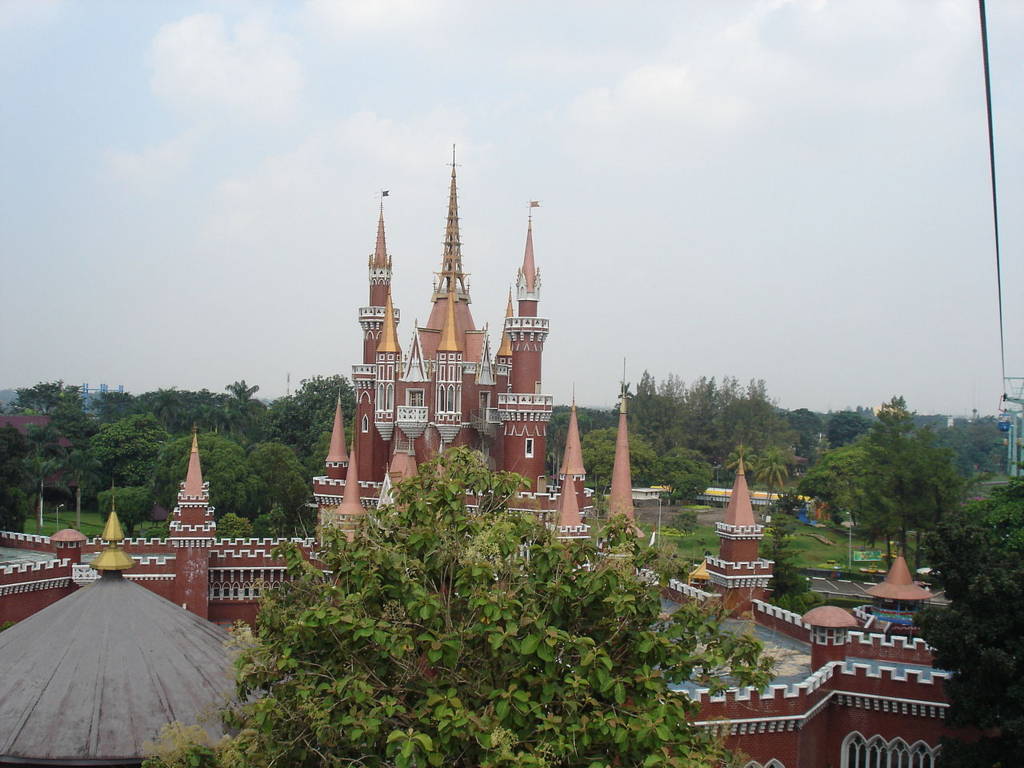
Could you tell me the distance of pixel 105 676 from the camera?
10.6 meters

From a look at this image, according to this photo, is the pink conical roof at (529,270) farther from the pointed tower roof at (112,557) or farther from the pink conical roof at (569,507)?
the pointed tower roof at (112,557)

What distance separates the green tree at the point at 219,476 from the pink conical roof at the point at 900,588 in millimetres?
29446

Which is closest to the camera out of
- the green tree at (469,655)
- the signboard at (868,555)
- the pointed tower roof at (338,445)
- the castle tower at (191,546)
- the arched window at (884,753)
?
the green tree at (469,655)

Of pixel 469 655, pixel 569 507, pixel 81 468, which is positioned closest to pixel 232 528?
pixel 81 468

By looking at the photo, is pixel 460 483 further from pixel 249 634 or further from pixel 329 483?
pixel 329 483

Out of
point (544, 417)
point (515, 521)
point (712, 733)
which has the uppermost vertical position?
point (544, 417)

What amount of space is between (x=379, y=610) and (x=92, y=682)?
129 inches

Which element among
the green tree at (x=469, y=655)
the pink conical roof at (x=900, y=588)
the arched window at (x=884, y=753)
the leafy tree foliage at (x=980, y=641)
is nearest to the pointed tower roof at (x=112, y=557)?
the green tree at (x=469, y=655)

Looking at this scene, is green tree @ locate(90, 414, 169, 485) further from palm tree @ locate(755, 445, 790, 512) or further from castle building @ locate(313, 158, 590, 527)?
palm tree @ locate(755, 445, 790, 512)

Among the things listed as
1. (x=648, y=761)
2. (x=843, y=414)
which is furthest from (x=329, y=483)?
(x=843, y=414)

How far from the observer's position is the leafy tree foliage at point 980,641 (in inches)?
637

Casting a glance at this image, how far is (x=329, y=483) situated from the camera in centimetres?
3431

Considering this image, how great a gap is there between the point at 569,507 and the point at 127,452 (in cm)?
3829

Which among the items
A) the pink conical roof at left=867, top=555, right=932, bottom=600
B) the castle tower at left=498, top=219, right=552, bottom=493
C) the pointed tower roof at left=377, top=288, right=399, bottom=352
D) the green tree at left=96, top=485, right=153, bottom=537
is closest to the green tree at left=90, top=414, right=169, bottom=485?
the green tree at left=96, top=485, right=153, bottom=537
